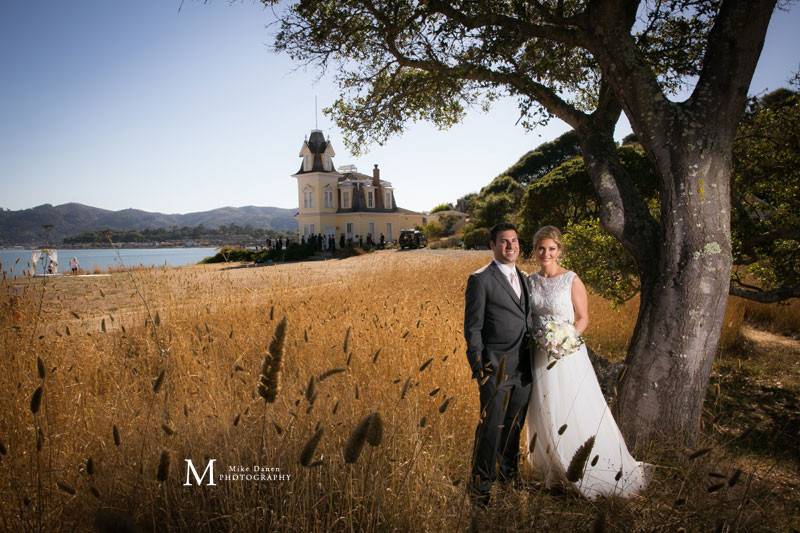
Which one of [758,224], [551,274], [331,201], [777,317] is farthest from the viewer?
[331,201]

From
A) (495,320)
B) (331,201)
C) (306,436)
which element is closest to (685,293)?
(495,320)

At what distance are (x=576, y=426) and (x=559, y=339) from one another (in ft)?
2.47

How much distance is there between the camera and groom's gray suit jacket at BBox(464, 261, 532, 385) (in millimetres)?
3703

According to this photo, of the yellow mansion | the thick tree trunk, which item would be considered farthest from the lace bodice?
the yellow mansion

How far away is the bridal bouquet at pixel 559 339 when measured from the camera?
12.1 ft

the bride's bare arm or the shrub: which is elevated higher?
the shrub

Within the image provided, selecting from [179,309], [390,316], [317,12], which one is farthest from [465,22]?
[179,309]

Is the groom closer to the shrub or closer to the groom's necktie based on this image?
the groom's necktie

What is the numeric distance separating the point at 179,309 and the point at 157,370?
2.71 m

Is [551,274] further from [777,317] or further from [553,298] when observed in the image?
[777,317]

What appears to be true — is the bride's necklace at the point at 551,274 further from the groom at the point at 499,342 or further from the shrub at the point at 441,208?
the shrub at the point at 441,208

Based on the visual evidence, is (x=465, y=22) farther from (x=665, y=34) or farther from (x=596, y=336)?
(x=596, y=336)

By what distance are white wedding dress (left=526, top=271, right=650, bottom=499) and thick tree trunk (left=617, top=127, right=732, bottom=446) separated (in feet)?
2.73

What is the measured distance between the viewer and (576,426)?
3.72 m
